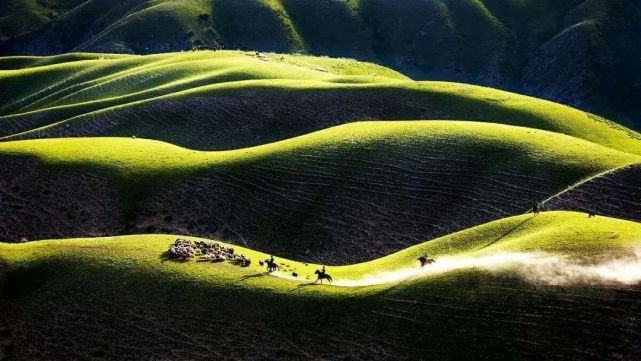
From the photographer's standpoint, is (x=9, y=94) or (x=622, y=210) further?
(x=9, y=94)

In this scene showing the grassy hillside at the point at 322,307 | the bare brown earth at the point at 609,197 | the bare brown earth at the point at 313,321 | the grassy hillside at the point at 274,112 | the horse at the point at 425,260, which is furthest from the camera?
the grassy hillside at the point at 274,112

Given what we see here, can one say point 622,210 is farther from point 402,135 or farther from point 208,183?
point 208,183

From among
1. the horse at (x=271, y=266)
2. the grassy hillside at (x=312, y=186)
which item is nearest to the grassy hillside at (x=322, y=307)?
the horse at (x=271, y=266)

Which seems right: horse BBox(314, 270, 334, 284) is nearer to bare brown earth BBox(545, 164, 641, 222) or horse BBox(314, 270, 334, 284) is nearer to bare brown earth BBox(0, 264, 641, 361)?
bare brown earth BBox(0, 264, 641, 361)

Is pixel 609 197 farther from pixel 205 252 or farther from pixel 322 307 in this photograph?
pixel 205 252

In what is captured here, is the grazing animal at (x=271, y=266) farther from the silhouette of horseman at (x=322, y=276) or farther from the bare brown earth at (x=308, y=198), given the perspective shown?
the bare brown earth at (x=308, y=198)

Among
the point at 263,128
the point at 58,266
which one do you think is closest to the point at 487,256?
the point at 58,266
